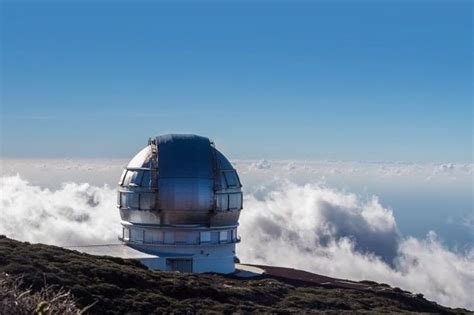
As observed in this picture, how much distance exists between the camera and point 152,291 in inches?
838

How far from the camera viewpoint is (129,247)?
112ft

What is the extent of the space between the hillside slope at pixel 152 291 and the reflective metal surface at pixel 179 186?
4912 millimetres

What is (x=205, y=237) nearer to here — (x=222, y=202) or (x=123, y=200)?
(x=222, y=202)

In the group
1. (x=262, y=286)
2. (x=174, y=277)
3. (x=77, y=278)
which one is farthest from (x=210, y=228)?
(x=77, y=278)

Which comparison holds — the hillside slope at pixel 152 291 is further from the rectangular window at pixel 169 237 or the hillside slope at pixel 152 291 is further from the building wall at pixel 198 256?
the rectangular window at pixel 169 237

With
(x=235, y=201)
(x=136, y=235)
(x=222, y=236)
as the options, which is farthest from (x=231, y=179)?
(x=136, y=235)

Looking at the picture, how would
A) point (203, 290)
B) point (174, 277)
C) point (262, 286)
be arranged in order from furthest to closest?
point (262, 286), point (174, 277), point (203, 290)

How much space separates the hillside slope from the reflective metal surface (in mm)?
4912

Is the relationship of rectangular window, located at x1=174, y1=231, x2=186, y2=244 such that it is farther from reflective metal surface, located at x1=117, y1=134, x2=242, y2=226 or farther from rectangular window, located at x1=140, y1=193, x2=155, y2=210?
rectangular window, located at x1=140, y1=193, x2=155, y2=210

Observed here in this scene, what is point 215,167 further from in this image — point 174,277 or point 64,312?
point 64,312

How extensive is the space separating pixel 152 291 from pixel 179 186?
12.0 m

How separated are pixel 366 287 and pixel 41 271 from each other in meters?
18.5

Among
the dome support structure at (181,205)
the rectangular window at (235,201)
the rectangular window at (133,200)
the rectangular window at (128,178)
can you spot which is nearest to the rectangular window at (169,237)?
the dome support structure at (181,205)

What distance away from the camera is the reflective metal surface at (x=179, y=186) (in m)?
33.0
